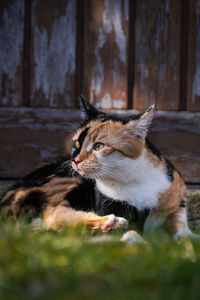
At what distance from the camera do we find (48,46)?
3369mm

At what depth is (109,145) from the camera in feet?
8.54

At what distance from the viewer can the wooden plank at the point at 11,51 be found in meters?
3.35

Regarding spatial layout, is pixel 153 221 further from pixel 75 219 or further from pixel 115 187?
pixel 75 219

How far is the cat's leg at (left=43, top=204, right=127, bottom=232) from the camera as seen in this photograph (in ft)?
7.77

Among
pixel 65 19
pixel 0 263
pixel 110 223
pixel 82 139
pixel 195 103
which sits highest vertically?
pixel 65 19

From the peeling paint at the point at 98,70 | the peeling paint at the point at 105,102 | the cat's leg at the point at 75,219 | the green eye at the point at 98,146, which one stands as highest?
the peeling paint at the point at 98,70

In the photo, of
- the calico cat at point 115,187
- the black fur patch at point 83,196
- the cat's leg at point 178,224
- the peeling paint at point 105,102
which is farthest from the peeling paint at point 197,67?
the black fur patch at point 83,196

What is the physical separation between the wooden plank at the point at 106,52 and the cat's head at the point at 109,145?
27.9 inches

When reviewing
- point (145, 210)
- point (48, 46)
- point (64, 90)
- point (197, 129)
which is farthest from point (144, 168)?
point (48, 46)

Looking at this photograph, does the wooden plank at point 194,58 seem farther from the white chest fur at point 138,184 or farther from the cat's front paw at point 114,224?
the cat's front paw at point 114,224

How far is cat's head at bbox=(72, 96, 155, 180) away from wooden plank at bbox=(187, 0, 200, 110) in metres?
0.89

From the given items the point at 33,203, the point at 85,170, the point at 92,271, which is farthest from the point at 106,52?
Result: the point at 92,271

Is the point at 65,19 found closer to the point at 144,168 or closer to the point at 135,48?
the point at 135,48

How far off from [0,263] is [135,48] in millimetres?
2426
